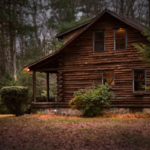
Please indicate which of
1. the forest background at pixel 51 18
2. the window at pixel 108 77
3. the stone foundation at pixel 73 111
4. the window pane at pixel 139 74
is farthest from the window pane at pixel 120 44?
the forest background at pixel 51 18

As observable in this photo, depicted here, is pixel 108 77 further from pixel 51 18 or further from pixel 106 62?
pixel 51 18

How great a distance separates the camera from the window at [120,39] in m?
17.9

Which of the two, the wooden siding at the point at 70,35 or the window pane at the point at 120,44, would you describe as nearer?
the window pane at the point at 120,44

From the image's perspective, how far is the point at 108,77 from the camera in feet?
58.8

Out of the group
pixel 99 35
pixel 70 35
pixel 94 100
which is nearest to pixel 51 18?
pixel 70 35

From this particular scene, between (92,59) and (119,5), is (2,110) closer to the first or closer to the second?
(92,59)

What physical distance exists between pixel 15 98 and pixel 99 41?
7579 mm

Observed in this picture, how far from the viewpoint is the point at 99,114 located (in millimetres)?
16625

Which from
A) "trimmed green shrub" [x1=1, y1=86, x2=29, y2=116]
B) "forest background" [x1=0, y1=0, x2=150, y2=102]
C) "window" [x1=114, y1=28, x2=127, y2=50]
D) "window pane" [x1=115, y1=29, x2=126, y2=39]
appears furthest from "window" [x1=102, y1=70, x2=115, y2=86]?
"forest background" [x1=0, y1=0, x2=150, y2=102]

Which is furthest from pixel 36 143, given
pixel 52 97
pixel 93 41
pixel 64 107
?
pixel 52 97

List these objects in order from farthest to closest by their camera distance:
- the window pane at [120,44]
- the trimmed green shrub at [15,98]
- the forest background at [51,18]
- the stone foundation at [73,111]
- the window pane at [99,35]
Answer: the forest background at [51,18], the window pane at [99,35], the window pane at [120,44], the stone foundation at [73,111], the trimmed green shrub at [15,98]

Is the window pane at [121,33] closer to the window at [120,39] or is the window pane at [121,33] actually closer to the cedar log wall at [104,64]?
the window at [120,39]

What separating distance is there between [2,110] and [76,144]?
15.1 metres

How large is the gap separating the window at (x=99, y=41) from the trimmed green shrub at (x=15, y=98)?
6304 mm
